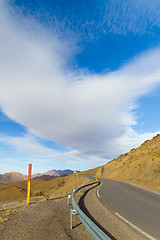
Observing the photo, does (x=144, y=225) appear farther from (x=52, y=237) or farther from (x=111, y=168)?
(x=111, y=168)

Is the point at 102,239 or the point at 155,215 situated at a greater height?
the point at 102,239

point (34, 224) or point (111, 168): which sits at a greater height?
point (111, 168)

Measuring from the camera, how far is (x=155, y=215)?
6883 mm

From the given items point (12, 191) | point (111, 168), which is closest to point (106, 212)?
point (12, 191)

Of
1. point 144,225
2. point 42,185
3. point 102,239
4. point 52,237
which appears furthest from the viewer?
point 42,185

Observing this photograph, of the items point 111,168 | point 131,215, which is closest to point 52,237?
point 131,215

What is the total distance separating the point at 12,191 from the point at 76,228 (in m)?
40.8

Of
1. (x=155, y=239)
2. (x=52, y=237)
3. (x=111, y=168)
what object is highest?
(x=111, y=168)

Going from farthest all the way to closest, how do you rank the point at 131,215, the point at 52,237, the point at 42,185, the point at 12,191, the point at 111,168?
the point at 111,168 < the point at 42,185 < the point at 12,191 < the point at 131,215 < the point at 52,237

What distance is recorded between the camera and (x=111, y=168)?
57062mm

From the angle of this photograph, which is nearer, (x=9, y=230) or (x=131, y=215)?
(x=9, y=230)

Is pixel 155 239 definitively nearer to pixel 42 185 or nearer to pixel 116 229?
pixel 116 229

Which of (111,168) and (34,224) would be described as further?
(111,168)

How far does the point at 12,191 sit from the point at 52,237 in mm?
41297
